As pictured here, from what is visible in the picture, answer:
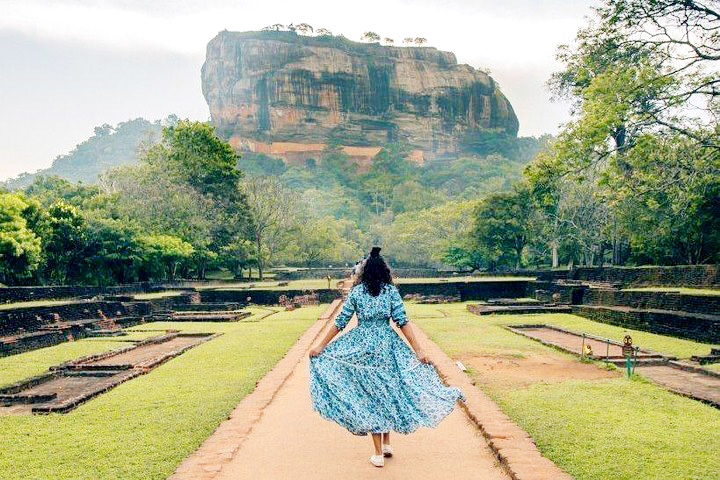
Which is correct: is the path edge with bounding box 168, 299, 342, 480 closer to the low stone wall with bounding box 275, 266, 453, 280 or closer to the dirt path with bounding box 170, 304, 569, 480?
the dirt path with bounding box 170, 304, 569, 480

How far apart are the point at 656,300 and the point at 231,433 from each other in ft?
40.4

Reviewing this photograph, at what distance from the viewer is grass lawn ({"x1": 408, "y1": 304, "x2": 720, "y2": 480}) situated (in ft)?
13.4

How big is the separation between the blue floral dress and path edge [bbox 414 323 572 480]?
0.49 metres

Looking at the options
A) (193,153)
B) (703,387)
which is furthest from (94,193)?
(703,387)

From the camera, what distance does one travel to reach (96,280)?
2628 centimetres

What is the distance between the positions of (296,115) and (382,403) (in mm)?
117506

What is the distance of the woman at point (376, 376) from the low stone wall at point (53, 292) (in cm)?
1371

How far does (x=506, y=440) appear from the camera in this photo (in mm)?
4523

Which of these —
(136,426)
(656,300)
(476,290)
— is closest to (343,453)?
(136,426)

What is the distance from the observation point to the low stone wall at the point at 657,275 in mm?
16562

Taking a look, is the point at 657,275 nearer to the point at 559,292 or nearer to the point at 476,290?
the point at 559,292

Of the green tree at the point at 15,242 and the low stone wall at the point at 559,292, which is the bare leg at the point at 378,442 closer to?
the low stone wall at the point at 559,292

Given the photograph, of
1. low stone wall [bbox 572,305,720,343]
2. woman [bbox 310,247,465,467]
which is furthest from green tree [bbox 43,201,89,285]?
woman [bbox 310,247,465,467]

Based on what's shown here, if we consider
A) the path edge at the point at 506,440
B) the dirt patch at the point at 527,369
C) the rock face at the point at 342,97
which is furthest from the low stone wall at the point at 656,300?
the rock face at the point at 342,97
